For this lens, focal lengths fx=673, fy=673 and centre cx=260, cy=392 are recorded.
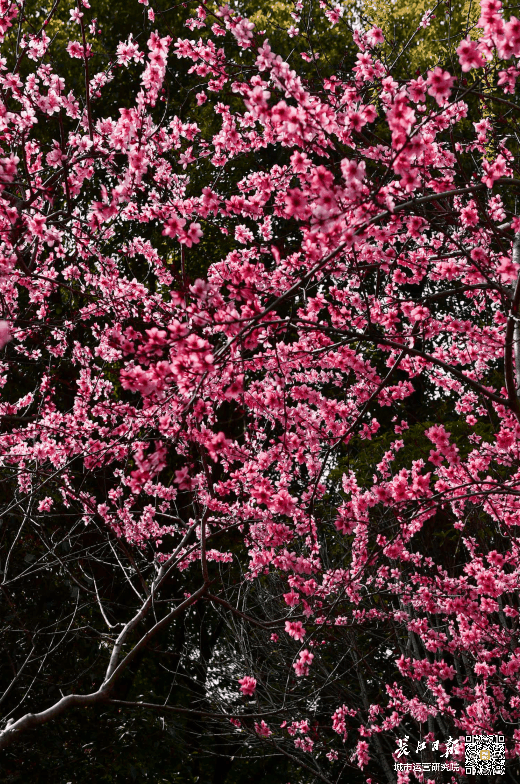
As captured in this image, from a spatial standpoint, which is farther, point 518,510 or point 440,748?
point 440,748

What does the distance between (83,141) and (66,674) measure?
5.42 metres

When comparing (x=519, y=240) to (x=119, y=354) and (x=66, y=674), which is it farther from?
(x=66, y=674)

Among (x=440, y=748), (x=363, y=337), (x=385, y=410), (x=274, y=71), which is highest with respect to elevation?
(x=385, y=410)

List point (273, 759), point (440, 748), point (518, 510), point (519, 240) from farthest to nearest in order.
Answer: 1. point (273, 759)
2. point (440, 748)
3. point (518, 510)
4. point (519, 240)

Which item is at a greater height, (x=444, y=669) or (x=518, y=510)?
(x=518, y=510)

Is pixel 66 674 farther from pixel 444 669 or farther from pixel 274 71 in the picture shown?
pixel 274 71

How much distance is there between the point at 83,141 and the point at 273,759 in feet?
31.2

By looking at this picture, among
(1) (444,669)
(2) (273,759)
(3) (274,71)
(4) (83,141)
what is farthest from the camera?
(2) (273,759)

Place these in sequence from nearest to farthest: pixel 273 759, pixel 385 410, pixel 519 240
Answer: pixel 519 240 < pixel 273 759 < pixel 385 410

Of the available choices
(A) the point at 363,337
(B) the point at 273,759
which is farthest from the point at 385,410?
(A) the point at 363,337

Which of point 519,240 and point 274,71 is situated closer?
point 274,71

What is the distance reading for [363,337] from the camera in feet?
9.85

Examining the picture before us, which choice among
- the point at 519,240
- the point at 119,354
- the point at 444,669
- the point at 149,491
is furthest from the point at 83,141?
the point at 444,669

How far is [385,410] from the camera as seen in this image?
41.4 ft
